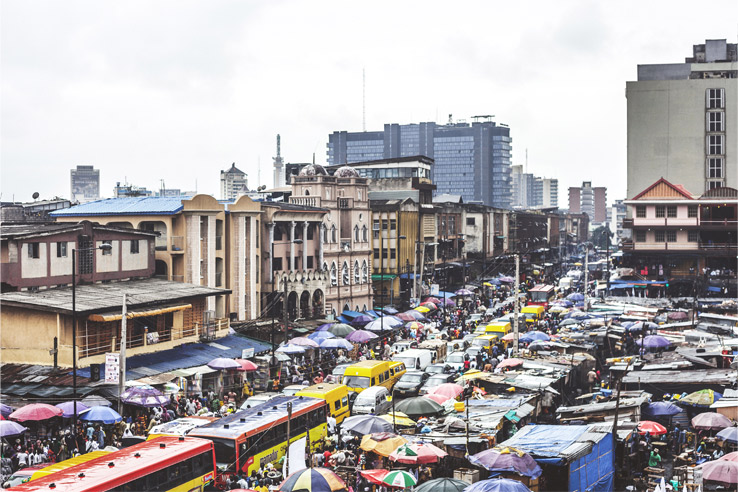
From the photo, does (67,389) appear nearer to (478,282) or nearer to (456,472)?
(456,472)

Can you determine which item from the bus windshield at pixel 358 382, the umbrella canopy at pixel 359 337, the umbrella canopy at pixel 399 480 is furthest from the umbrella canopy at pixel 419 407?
the umbrella canopy at pixel 359 337

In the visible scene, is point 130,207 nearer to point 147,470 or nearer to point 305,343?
point 305,343

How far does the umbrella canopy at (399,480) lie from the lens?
71.8 feet

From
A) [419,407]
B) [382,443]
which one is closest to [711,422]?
[419,407]

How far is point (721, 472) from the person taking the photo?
2220 centimetres

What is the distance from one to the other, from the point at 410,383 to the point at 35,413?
1576 centimetres

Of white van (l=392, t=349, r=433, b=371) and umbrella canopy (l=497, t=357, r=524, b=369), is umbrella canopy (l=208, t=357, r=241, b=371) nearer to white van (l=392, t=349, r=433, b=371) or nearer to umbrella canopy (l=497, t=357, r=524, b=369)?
white van (l=392, t=349, r=433, b=371)

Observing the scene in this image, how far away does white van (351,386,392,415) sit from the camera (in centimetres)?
→ 3259

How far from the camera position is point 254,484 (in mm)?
23719

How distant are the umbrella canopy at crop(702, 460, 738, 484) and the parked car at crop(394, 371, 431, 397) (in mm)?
14906

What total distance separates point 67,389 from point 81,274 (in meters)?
9.97

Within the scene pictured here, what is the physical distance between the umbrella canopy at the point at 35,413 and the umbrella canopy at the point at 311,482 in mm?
10607

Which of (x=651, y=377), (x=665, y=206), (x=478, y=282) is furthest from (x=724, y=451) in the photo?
(x=478, y=282)

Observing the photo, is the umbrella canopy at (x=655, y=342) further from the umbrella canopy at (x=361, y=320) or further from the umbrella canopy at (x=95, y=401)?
the umbrella canopy at (x=95, y=401)
